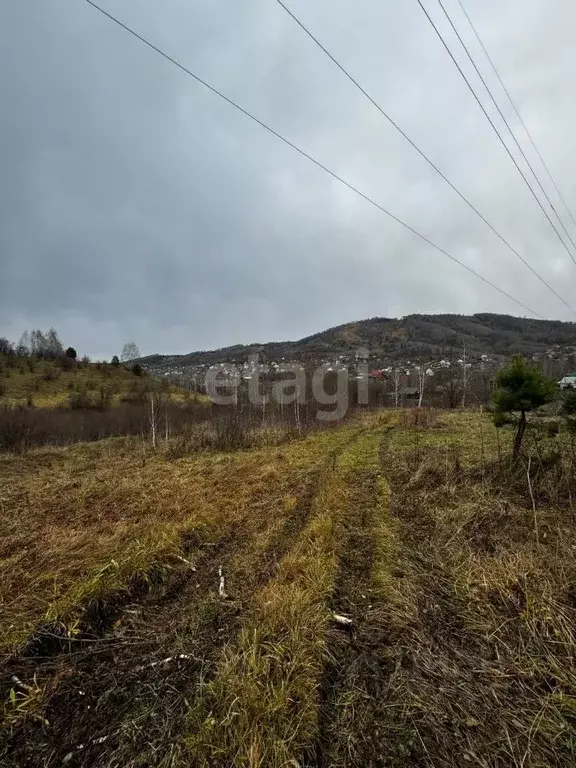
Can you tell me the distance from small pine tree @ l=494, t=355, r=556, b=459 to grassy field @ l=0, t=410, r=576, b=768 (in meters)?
1.76

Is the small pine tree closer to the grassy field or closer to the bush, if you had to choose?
the grassy field

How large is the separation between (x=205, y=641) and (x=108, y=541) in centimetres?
239

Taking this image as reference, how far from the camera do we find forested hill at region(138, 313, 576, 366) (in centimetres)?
9506

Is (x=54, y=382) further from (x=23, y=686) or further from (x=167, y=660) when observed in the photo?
(x=167, y=660)

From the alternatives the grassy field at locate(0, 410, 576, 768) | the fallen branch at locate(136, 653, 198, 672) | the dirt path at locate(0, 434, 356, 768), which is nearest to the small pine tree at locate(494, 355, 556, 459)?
the grassy field at locate(0, 410, 576, 768)

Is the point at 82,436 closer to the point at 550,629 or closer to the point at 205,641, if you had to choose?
the point at 205,641

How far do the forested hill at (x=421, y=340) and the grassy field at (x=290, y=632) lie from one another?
83.0 meters

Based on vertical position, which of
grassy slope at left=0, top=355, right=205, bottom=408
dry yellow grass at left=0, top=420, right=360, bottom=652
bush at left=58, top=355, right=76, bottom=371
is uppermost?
bush at left=58, top=355, right=76, bottom=371

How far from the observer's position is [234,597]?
3551mm

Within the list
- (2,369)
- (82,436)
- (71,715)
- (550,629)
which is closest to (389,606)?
(550,629)

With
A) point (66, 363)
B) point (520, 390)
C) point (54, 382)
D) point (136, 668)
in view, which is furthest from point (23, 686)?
point (66, 363)

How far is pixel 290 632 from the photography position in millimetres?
2910

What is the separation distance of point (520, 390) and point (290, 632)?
22.2 ft

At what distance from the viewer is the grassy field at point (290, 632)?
2084mm
